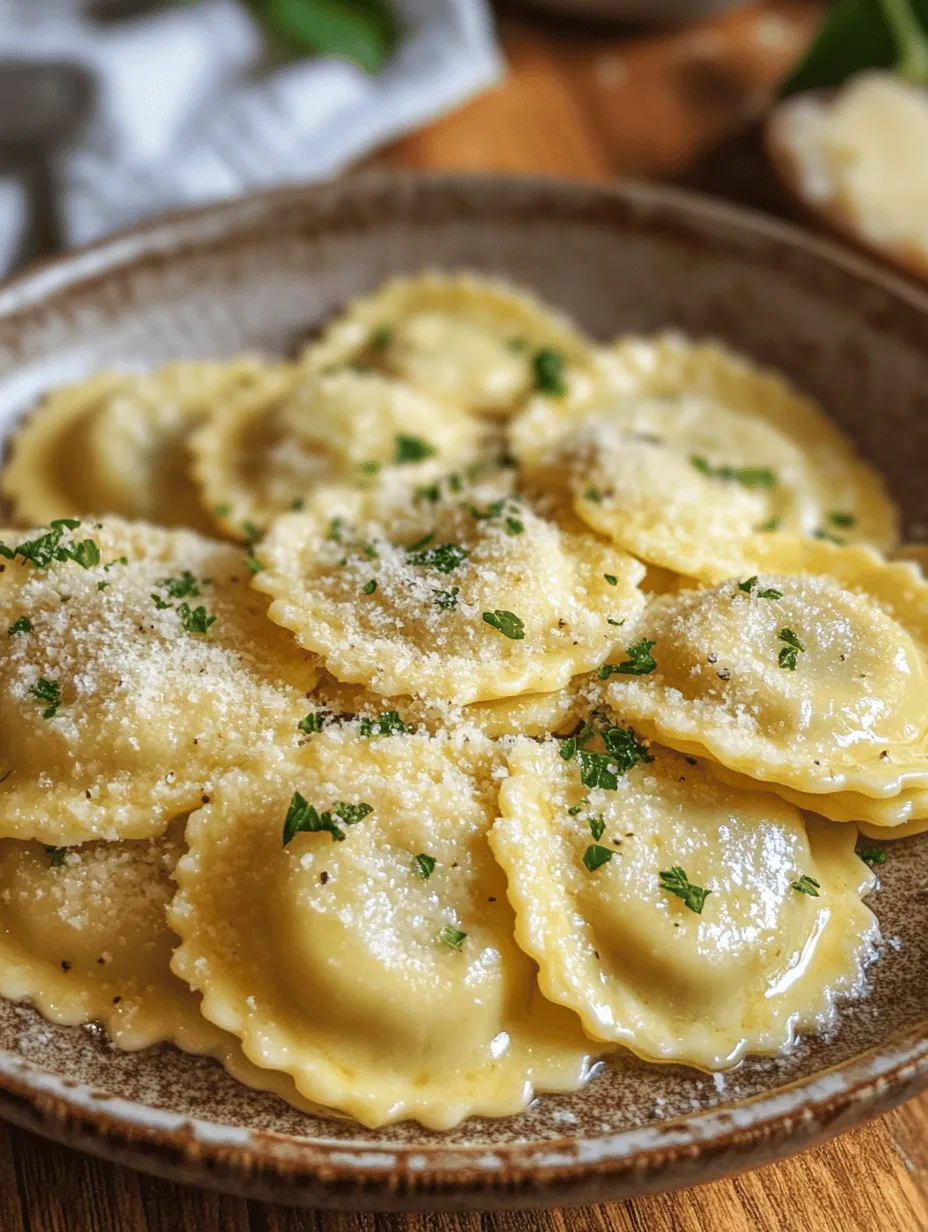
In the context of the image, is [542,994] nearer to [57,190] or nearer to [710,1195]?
[710,1195]

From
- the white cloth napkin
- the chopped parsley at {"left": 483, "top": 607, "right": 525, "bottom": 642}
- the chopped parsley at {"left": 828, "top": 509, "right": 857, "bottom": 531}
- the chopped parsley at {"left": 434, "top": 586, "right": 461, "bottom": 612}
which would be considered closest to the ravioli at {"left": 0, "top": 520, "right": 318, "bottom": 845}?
the chopped parsley at {"left": 434, "top": 586, "right": 461, "bottom": 612}

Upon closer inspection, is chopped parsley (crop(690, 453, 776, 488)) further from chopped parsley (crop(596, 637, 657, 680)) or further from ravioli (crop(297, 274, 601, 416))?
chopped parsley (crop(596, 637, 657, 680))

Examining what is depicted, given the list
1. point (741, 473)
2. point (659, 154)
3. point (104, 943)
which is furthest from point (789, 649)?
point (659, 154)

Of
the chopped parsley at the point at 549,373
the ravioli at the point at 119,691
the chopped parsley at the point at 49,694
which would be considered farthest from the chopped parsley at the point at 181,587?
the chopped parsley at the point at 549,373

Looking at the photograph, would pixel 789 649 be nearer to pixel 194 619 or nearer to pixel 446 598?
pixel 446 598

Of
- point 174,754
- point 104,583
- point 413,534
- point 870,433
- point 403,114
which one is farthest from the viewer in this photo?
point 403,114

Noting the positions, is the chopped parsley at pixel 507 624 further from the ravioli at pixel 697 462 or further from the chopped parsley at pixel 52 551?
the chopped parsley at pixel 52 551

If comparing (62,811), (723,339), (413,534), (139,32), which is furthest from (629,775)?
(139,32)
